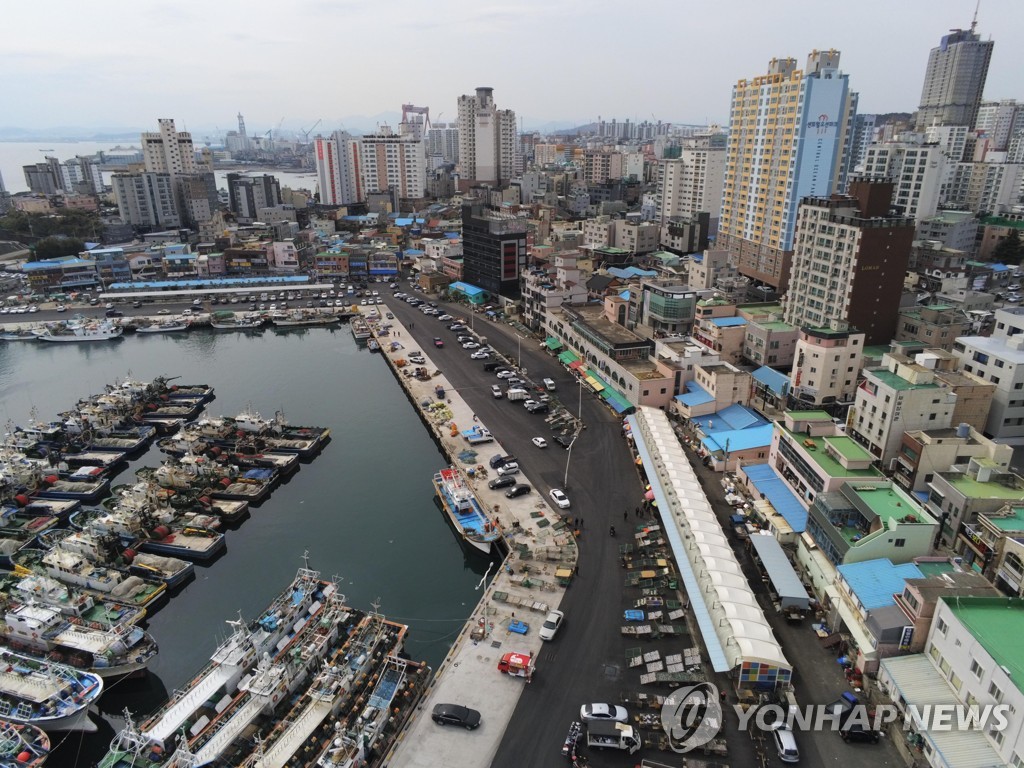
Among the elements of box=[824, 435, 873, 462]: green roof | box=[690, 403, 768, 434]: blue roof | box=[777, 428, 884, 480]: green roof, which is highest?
box=[824, 435, 873, 462]: green roof

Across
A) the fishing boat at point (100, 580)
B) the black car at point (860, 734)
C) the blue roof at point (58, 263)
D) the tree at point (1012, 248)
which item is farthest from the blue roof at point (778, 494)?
the blue roof at point (58, 263)

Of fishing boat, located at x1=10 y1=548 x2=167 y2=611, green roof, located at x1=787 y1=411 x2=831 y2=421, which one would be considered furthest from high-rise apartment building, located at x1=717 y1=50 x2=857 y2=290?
fishing boat, located at x1=10 y1=548 x2=167 y2=611

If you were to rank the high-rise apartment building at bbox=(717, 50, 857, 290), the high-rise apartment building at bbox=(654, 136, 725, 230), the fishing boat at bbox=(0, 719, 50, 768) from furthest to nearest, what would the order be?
the high-rise apartment building at bbox=(654, 136, 725, 230)
the high-rise apartment building at bbox=(717, 50, 857, 290)
the fishing boat at bbox=(0, 719, 50, 768)

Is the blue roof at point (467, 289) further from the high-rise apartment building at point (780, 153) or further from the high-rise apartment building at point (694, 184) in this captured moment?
the high-rise apartment building at point (694, 184)

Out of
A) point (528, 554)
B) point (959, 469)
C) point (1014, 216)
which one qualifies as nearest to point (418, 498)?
point (528, 554)

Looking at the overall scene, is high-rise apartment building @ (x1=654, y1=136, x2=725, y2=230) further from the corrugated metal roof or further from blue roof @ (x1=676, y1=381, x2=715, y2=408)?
the corrugated metal roof
